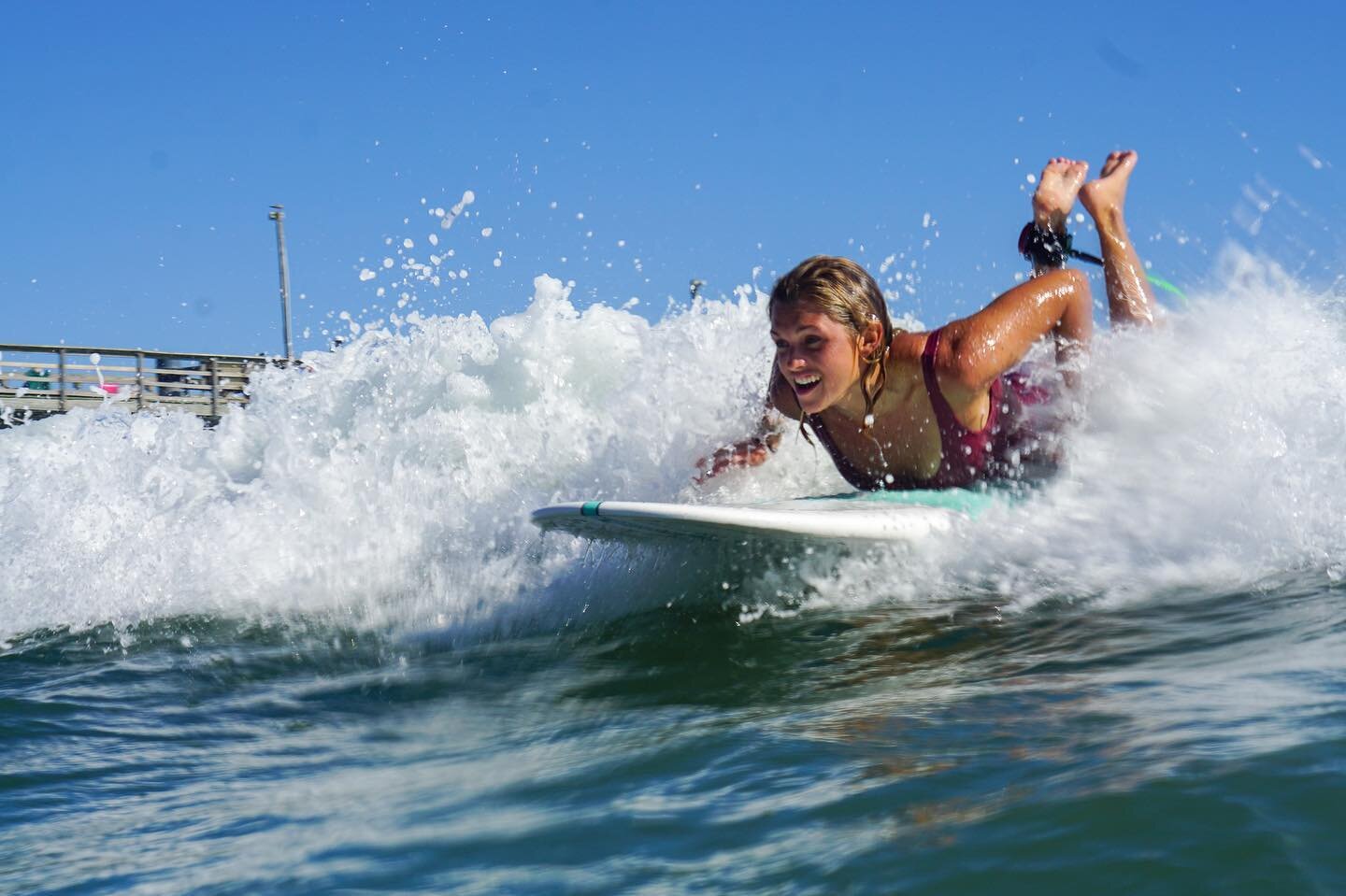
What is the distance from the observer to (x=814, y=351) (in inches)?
153

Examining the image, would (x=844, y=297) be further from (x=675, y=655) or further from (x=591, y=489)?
(x=591, y=489)

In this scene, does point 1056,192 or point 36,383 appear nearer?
point 1056,192

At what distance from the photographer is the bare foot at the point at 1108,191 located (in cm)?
475

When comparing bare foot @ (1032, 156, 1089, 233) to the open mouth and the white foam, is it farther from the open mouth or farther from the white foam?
the open mouth

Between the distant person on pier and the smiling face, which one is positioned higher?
the distant person on pier

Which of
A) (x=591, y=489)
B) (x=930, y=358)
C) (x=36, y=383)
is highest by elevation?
(x=36, y=383)

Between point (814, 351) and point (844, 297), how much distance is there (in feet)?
0.64

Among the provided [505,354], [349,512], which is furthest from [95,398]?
[349,512]

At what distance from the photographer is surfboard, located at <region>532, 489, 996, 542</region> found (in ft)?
11.2

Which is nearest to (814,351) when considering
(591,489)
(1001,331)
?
(1001,331)

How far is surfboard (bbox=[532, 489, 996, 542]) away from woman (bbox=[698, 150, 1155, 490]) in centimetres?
25

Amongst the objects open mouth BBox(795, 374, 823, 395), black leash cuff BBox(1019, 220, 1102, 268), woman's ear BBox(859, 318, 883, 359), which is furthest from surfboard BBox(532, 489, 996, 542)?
black leash cuff BBox(1019, 220, 1102, 268)

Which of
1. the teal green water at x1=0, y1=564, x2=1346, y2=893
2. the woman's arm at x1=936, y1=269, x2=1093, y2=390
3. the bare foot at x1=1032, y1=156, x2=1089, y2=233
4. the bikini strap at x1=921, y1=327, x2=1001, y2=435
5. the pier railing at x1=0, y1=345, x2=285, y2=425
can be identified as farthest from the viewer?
the pier railing at x1=0, y1=345, x2=285, y2=425

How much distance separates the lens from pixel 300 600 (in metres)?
4.83
